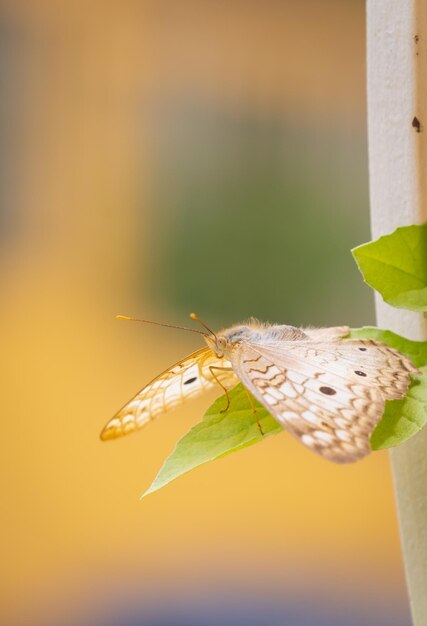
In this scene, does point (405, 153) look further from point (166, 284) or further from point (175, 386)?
point (166, 284)

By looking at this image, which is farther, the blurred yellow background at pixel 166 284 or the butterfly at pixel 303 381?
the blurred yellow background at pixel 166 284

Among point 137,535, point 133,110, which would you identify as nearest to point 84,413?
point 137,535

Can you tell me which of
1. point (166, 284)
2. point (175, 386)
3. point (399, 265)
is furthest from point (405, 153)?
point (166, 284)

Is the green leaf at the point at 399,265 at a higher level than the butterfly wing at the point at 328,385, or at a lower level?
higher

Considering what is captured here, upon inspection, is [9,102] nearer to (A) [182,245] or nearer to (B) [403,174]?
(A) [182,245]

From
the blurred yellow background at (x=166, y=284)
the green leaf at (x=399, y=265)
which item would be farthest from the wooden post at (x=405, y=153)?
the blurred yellow background at (x=166, y=284)

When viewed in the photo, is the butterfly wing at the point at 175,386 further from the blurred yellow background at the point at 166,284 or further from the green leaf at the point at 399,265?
the blurred yellow background at the point at 166,284

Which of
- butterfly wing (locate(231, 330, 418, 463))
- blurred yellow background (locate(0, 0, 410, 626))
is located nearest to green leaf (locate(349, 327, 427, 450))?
butterfly wing (locate(231, 330, 418, 463))
